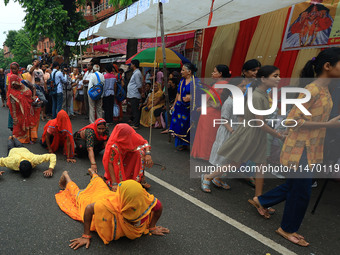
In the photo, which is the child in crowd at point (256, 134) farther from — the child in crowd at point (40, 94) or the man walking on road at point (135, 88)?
the child in crowd at point (40, 94)

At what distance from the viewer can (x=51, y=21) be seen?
1326 cm

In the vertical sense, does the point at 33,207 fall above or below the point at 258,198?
below

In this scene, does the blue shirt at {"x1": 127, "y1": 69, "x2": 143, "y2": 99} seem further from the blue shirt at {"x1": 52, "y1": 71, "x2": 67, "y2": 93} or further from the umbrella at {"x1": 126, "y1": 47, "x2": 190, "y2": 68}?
the blue shirt at {"x1": 52, "y1": 71, "x2": 67, "y2": 93}

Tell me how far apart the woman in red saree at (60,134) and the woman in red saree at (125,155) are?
4.68 ft

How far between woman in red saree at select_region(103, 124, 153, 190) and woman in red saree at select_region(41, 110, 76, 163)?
1.43 metres

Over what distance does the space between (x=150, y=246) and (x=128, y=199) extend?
56 cm

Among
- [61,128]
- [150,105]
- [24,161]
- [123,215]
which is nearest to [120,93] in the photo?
[150,105]

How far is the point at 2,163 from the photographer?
3.62m

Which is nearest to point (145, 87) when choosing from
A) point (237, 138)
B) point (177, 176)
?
point (177, 176)

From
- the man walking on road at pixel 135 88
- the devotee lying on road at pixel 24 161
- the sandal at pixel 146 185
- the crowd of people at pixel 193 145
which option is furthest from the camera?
the man walking on road at pixel 135 88

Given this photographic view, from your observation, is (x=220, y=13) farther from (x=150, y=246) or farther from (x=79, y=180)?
(x=150, y=246)

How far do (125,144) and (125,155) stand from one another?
0.26 m

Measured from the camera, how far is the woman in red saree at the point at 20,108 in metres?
5.07

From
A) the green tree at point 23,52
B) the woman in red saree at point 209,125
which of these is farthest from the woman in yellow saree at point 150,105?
the green tree at point 23,52
